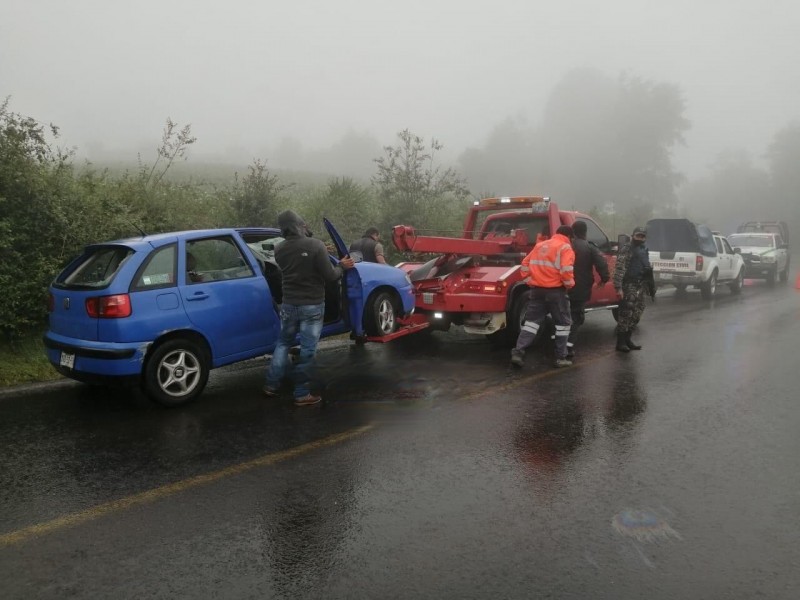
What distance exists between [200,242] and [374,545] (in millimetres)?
3906

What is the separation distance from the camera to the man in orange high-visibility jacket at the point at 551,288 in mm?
7551

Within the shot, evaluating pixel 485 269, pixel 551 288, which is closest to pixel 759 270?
pixel 485 269

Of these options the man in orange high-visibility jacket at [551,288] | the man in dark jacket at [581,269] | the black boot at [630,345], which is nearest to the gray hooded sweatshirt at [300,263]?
the man in orange high-visibility jacket at [551,288]

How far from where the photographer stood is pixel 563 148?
8006cm

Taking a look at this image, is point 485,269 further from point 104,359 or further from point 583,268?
point 104,359

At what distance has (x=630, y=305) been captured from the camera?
8719mm

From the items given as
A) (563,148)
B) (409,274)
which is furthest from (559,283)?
(563,148)

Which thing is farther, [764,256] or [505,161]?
[505,161]

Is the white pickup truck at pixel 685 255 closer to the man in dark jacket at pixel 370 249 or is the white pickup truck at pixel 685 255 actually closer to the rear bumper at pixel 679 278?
the rear bumper at pixel 679 278

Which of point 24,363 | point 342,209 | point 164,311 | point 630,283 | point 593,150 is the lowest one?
point 24,363

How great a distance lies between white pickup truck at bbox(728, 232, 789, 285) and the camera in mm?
20734

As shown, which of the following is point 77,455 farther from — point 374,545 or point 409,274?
point 409,274

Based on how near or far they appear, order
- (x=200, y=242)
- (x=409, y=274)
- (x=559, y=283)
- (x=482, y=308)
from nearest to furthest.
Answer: (x=200, y=242), (x=559, y=283), (x=482, y=308), (x=409, y=274)

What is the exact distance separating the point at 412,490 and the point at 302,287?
2533mm
